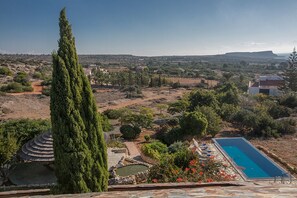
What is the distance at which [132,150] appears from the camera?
1612cm

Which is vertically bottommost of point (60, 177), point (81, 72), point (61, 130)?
point (60, 177)

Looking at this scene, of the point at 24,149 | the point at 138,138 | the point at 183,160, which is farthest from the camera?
the point at 138,138

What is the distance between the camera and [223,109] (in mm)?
24812

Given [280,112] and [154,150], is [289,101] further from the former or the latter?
[154,150]

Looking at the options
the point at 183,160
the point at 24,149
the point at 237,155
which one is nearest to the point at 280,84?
the point at 237,155

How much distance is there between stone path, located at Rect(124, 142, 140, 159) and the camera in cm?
1509

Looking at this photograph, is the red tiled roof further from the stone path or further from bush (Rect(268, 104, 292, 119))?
the stone path

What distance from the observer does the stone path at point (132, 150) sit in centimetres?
1509

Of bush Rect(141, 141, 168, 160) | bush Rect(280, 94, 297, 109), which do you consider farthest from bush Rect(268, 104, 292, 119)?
bush Rect(141, 141, 168, 160)

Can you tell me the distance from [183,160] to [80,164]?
19.2 feet

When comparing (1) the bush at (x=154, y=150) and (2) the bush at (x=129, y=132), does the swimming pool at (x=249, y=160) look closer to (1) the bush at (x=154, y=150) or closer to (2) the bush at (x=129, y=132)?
(1) the bush at (x=154, y=150)

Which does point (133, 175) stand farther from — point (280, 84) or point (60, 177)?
point (280, 84)

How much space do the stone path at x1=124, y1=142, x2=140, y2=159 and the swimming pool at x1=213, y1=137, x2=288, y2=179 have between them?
4.99 m

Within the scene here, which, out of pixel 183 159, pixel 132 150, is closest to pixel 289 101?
pixel 132 150
